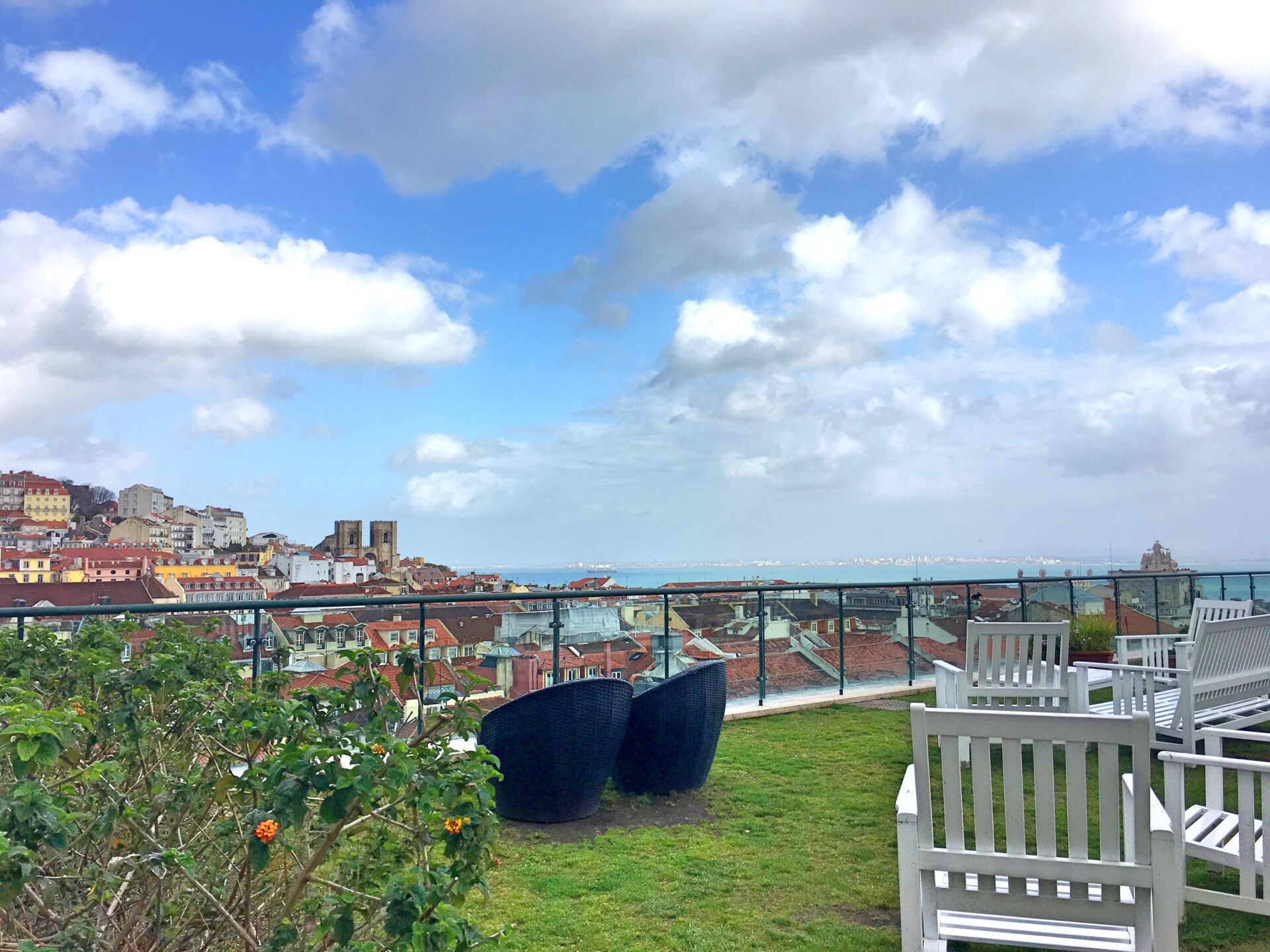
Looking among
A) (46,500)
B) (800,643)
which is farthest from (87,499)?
(800,643)

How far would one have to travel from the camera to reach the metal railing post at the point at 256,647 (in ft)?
11.6

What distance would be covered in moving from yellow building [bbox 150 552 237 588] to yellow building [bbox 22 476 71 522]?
10728 millimetres

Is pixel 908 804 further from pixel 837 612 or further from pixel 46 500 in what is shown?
pixel 46 500

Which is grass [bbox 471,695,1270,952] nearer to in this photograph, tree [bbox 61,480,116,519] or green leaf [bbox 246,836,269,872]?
green leaf [bbox 246,836,269,872]

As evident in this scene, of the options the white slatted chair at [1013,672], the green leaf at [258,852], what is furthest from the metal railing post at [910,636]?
the green leaf at [258,852]

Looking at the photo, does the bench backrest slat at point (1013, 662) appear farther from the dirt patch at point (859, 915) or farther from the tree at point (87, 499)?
the tree at point (87, 499)

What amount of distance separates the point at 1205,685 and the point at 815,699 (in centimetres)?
349

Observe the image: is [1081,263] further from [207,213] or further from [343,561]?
[343,561]

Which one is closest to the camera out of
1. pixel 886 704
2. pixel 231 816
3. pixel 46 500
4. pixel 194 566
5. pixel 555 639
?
pixel 231 816

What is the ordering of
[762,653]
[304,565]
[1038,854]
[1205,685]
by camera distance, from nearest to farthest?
[1038,854] < [1205,685] < [762,653] < [304,565]

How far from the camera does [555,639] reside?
6441 millimetres

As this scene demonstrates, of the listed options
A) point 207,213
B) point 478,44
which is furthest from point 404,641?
point 207,213

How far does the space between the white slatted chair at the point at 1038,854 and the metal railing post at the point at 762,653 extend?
5.25 metres

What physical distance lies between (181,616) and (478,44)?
32.5 feet
